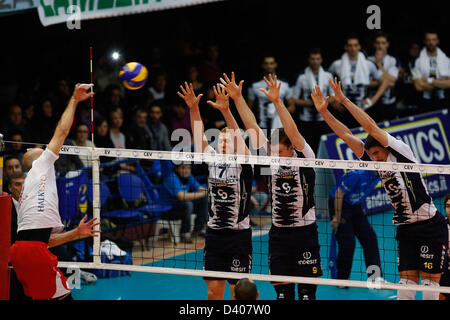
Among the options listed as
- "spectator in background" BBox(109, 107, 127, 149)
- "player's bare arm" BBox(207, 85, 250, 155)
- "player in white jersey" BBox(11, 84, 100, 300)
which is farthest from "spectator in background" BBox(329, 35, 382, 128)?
"player in white jersey" BBox(11, 84, 100, 300)

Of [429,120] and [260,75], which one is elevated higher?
[260,75]

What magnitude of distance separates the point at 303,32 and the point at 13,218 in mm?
10200

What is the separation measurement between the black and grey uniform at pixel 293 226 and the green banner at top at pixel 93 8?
4.99 meters

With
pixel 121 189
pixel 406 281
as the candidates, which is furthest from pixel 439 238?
pixel 121 189

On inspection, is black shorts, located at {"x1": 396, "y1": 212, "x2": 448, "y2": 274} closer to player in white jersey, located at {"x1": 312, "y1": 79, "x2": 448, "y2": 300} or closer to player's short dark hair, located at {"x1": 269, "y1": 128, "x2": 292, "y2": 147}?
player in white jersey, located at {"x1": 312, "y1": 79, "x2": 448, "y2": 300}

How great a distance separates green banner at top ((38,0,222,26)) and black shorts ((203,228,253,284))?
5.03 metres

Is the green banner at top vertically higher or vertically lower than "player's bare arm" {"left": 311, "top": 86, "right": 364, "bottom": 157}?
higher

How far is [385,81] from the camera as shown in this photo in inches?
579

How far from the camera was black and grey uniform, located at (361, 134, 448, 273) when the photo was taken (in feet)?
24.7

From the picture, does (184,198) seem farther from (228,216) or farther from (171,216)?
(228,216)

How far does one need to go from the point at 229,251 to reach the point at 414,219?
193 centimetres

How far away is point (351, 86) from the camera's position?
47.5 feet

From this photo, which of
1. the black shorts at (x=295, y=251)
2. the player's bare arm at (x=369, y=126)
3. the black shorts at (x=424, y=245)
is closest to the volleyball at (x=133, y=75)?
the black shorts at (x=295, y=251)
